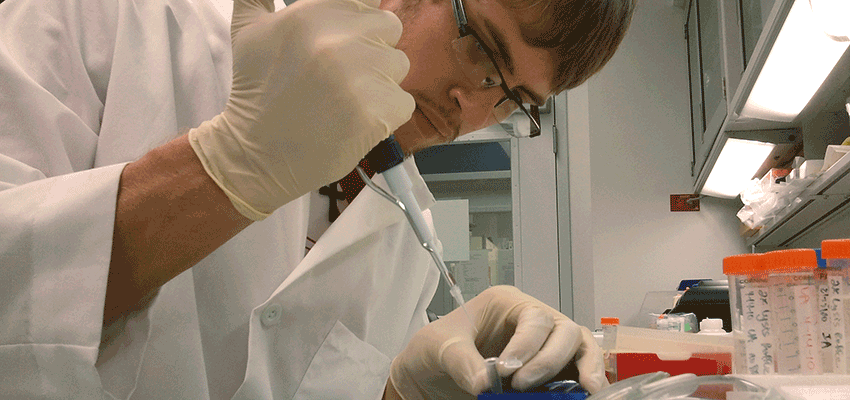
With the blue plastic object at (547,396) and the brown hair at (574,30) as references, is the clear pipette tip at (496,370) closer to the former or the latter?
the blue plastic object at (547,396)

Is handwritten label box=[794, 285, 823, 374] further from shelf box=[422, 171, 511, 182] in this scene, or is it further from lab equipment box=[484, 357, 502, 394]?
shelf box=[422, 171, 511, 182]

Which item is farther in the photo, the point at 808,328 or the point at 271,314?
the point at 271,314

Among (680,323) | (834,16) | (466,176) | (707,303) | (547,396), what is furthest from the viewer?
(466,176)

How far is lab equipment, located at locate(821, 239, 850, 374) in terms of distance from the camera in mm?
828

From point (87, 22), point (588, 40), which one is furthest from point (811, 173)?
point (87, 22)

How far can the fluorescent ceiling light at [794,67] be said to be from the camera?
1.59 metres

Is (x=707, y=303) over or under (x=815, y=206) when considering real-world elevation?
under

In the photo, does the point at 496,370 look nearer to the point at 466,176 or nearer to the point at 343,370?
the point at 343,370

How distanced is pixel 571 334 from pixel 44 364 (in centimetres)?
72

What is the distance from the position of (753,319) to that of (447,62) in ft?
2.15

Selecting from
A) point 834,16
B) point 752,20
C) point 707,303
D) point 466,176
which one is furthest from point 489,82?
point 466,176

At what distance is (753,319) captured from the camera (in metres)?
0.91

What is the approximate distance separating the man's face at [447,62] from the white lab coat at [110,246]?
23 cm

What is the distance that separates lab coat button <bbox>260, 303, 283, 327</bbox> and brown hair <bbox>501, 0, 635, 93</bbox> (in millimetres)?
639
